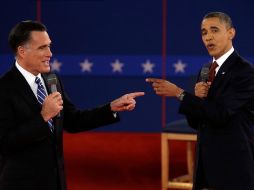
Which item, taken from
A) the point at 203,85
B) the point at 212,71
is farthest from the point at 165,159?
the point at 203,85

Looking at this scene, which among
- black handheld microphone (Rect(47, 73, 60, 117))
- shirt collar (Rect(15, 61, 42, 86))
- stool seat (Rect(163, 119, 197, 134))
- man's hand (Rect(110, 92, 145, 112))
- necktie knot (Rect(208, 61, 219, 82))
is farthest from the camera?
stool seat (Rect(163, 119, 197, 134))

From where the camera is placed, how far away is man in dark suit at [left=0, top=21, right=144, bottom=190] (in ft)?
7.98

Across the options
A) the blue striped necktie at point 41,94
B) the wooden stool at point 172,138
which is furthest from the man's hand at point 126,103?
the wooden stool at point 172,138

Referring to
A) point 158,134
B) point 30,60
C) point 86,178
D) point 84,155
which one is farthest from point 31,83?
point 158,134

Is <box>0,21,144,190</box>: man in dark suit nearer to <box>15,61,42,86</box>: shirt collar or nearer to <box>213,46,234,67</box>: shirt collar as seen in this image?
<box>15,61,42,86</box>: shirt collar

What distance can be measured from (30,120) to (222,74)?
1.02 m

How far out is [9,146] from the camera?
2438mm

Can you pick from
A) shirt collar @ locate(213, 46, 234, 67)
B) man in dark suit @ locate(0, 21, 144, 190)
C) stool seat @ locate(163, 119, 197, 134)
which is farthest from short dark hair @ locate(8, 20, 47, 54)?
stool seat @ locate(163, 119, 197, 134)

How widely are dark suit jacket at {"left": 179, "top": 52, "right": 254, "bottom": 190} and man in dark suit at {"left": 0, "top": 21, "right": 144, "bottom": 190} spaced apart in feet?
2.33

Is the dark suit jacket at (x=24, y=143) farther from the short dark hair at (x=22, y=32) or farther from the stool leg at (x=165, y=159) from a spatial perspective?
the stool leg at (x=165, y=159)

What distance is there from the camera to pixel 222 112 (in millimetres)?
2805

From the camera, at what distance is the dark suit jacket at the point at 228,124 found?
2832 mm

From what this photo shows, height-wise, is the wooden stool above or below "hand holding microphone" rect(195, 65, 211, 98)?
below

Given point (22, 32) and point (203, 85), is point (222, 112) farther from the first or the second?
point (22, 32)
